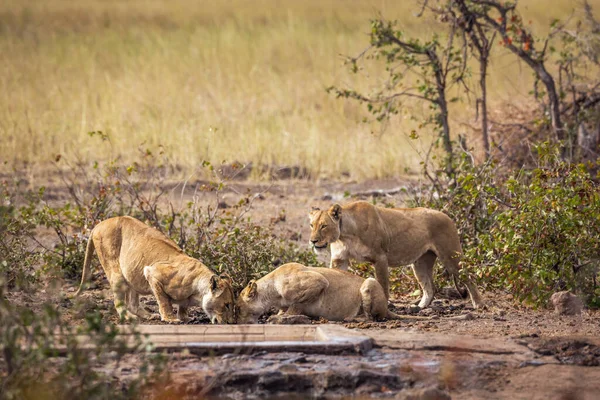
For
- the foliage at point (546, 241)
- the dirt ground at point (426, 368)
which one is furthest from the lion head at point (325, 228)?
the foliage at point (546, 241)

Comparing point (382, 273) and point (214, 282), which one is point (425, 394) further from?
point (382, 273)

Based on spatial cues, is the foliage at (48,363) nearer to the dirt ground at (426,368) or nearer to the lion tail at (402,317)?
the dirt ground at (426,368)

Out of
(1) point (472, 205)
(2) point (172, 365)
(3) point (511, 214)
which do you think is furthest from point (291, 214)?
(2) point (172, 365)

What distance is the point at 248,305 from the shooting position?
9211 millimetres

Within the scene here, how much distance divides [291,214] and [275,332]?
6.43m

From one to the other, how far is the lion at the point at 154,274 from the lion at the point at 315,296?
0.89 feet

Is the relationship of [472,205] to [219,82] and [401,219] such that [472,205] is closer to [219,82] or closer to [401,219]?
[401,219]

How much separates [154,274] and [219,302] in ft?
2.23

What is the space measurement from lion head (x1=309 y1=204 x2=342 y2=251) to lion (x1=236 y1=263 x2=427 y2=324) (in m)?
0.37

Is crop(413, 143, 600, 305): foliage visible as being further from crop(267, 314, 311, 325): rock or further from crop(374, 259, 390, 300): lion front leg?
crop(267, 314, 311, 325): rock

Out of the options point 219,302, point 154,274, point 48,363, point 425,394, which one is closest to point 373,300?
point 219,302

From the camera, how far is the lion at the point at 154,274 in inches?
358

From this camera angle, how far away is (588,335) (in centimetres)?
866

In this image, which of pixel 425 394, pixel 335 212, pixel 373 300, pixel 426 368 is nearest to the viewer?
pixel 425 394
